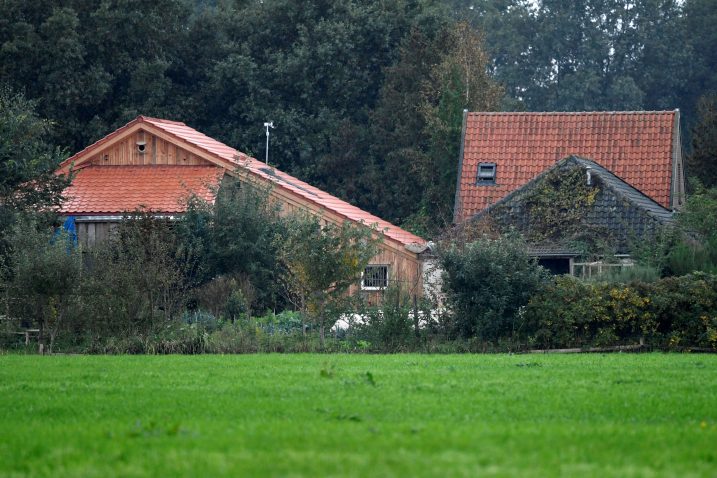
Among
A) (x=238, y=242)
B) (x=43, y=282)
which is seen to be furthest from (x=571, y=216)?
(x=43, y=282)

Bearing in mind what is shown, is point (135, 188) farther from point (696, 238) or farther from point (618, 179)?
point (696, 238)

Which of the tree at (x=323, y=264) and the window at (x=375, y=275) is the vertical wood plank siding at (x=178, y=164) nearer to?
the window at (x=375, y=275)

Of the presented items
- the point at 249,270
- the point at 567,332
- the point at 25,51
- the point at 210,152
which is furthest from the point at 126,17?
the point at 567,332

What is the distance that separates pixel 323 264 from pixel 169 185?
15545 millimetres

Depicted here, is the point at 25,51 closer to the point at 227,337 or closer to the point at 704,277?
the point at 227,337

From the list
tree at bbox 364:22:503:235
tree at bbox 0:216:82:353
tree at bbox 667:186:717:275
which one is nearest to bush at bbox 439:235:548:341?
tree at bbox 667:186:717:275

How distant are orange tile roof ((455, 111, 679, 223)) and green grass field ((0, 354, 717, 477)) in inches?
888

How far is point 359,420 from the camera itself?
12234mm

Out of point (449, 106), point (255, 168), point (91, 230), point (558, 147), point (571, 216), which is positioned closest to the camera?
point (571, 216)

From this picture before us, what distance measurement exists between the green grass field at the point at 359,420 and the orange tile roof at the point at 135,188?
19.1 metres

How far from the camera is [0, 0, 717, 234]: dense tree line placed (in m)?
48.0

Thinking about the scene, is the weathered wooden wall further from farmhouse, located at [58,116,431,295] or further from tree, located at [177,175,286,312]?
tree, located at [177,175,286,312]

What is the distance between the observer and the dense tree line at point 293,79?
1889 inches

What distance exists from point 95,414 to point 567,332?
13.4m
